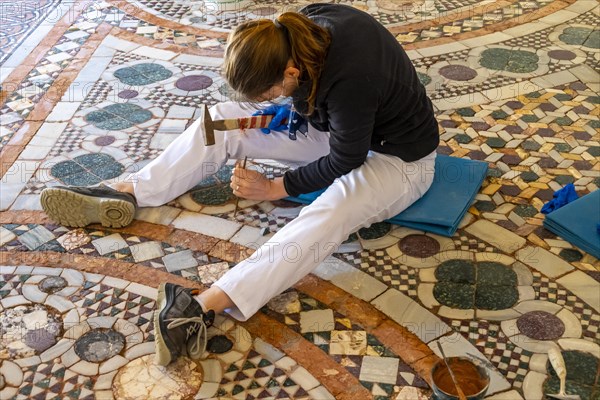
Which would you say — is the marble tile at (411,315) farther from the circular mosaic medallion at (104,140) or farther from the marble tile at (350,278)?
the circular mosaic medallion at (104,140)

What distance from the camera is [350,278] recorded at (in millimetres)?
2229

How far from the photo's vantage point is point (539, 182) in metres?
2.61

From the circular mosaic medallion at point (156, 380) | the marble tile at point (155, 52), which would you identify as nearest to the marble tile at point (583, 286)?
the circular mosaic medallion at point (156, 380)

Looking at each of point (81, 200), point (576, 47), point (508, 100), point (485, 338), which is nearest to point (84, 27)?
point (81, 200)

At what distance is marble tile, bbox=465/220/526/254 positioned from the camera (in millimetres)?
2338

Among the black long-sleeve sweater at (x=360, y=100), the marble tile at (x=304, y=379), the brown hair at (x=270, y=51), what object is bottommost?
the marble tile at (x=304, y=379)

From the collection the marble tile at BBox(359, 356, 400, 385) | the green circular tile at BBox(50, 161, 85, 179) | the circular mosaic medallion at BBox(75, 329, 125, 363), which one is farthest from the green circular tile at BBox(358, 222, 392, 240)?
the green circular tile at BBox(50, 161, 85, 179)

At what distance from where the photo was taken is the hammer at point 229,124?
2303mm

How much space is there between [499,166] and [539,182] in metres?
0.14

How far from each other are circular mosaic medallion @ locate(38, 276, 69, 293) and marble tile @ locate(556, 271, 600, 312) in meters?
1.34

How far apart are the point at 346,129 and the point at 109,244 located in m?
0.81

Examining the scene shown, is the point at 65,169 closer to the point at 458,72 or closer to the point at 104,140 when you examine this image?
the point at 104,140

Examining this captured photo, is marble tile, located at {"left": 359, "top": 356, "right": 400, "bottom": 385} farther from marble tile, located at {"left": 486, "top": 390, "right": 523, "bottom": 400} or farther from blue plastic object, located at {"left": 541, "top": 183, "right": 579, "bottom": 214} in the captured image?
blue plastic object, located at {"left": 541, "top": 183, "right": 579, "bottom": 214}

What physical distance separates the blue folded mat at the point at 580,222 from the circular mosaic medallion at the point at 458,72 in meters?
0.98
